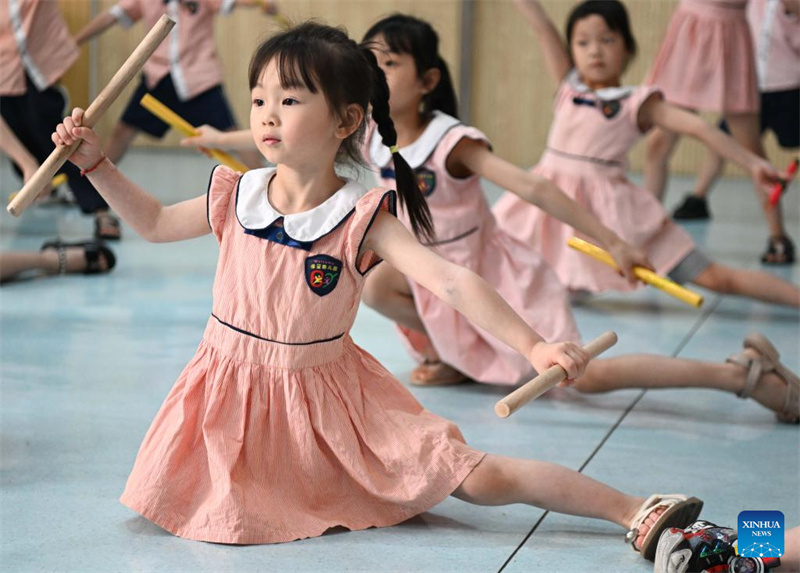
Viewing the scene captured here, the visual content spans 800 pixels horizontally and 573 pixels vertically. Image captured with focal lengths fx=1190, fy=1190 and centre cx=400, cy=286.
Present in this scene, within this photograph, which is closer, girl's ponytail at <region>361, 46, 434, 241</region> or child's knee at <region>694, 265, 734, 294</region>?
girl's ponytail at <region>361, 46, 434, 241</region>

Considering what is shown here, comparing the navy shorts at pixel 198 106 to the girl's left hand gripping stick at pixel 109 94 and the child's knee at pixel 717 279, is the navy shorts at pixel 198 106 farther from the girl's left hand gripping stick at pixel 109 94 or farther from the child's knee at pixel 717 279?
the girl's left hand gripping stick at pixel 109 94

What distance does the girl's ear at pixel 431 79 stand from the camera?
217cm

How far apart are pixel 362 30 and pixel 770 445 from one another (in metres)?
4.28

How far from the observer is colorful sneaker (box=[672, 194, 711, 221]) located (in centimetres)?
431

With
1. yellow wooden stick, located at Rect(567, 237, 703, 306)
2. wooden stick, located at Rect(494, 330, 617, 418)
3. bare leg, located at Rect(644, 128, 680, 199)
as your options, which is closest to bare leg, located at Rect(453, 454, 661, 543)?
wooden stick, located at Rect(494, 330, 617, 418)

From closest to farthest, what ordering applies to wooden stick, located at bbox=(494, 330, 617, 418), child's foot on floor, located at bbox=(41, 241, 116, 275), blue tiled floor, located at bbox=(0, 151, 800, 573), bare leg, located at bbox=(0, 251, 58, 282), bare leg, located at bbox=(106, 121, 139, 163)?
wooden stick, located at bbox=(494, 330, 617, 418) < blue tiled floor, located at bbox=(0, 151, 800, 573) < bare leg, located at bbox=(0, 251, 58, 282) < child's foot on floor, located at bbox=(41, 241, 116, 275) < bare leg, located at bbox=(106, 121, 139, 163)

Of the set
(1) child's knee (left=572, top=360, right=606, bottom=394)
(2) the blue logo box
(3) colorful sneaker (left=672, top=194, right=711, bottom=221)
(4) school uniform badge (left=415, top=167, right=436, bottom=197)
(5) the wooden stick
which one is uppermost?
(4) school uniform badge (left=415, top=167, right=436, bottom=197)

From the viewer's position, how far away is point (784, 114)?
362cm

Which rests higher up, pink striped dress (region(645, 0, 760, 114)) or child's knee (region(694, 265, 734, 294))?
pink striped dress (region(645, 0, 760, 114))

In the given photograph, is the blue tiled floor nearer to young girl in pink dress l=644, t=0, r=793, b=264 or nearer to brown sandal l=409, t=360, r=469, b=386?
brown sandal l=409, t=360, r=469, b=386

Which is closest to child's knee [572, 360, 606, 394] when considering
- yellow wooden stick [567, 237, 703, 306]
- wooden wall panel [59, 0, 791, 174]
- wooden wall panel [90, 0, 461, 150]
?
yellow wooden stick [567, 237, 703, 306]

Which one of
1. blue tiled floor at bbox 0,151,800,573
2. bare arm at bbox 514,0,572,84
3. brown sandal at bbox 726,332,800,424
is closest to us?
blue tiled floor at bbox 0,151,800,573

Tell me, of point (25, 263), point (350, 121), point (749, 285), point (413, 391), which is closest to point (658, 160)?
point (749, 285)

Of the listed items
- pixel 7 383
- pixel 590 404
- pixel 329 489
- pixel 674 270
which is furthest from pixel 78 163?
pixel 674 270
